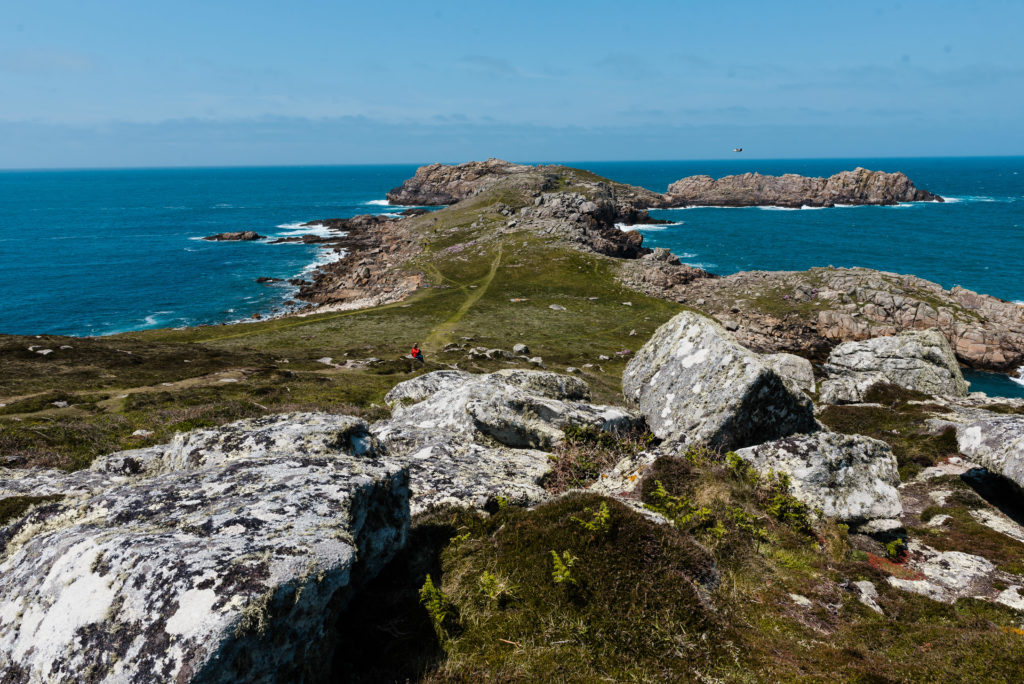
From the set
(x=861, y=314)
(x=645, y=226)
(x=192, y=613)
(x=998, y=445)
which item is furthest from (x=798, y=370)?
(x=645, y=226)

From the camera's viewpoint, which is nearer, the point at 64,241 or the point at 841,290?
the point at 841,290

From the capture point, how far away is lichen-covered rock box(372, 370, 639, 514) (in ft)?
39.0

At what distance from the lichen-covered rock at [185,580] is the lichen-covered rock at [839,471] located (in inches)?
449

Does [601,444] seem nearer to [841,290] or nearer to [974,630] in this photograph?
[974,630]

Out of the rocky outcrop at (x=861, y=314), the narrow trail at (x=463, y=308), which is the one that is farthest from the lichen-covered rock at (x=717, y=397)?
the rocky outcrop at (x=861, y=314)

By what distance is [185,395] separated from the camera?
30703 mm

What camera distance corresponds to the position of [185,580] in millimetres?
6098

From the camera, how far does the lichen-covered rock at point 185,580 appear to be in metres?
5.67

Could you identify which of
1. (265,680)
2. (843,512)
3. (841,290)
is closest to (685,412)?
(843,512)

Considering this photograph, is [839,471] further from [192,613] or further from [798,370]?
[798,370]

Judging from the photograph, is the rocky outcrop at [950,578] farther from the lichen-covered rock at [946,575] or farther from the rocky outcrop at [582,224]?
the rocky outcrop at [582,224]

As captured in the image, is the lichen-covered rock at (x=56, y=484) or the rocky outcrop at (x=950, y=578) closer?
the lichen-covered rock at (x=56, y=484)

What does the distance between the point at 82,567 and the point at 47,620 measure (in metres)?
0.61

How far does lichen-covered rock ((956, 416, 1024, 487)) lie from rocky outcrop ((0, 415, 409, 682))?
18.6m
